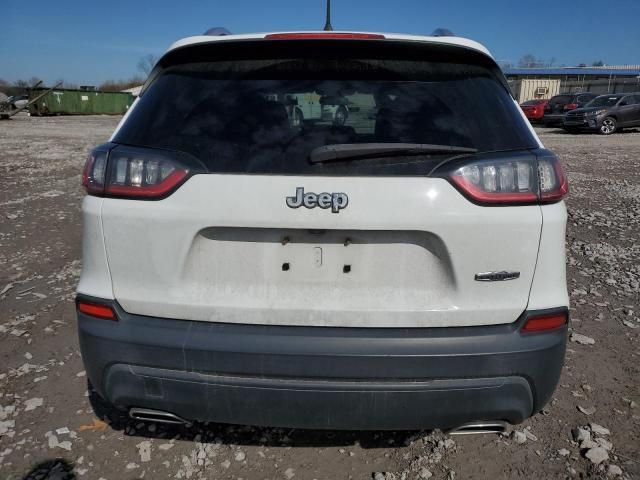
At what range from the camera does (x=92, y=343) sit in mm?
1879

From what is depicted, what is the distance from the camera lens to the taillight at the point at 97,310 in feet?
6.13

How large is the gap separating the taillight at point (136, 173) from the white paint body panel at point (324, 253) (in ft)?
0.15

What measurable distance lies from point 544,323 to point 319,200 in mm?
942

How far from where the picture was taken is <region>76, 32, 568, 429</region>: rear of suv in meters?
1.72

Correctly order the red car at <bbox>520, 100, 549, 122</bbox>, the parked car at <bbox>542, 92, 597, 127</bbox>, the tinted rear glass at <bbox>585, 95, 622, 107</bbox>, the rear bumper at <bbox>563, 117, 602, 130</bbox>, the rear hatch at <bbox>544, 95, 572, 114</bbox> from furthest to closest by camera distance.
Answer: the red car at <bbox>520, 100, 549, 122</bbox>, the rear hatch at <bbox>544, 95, 572, 114</bbox>, the parked car at <bbox>542, 92, 597, 127</bbox>, the tinted rear glass at <bbox>585, 95, 622, 107</bbox>, the rear bumper at <bbox>563, 117, 602, 130</bbox>

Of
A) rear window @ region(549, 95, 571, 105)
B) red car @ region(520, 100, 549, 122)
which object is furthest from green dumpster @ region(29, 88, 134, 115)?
rear window @ region(549, 95, 571, 105)

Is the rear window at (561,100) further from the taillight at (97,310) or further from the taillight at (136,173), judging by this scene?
the taillight at (97,310)

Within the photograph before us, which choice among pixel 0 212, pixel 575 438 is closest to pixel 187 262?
pixel 575 438

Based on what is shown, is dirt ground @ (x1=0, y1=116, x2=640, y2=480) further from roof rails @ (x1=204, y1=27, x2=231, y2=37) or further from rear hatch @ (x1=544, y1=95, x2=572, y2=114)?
rear hatch @ (x1=544, y1=95, x2=572, y2=114)

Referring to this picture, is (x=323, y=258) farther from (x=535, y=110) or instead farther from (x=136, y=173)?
(x=535, y=110)

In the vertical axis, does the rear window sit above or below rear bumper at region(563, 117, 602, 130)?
above

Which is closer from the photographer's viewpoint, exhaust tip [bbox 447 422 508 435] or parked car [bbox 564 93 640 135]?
exhaust tip [bbox 447 422 508 435]

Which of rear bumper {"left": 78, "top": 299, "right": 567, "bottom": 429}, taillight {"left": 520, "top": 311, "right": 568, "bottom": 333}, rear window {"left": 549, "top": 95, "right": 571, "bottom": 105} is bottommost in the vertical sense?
rear bumper {"left": 78, "top": 299, "right": 567, "bottom": 429}

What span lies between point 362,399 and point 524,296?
2.27 feet
